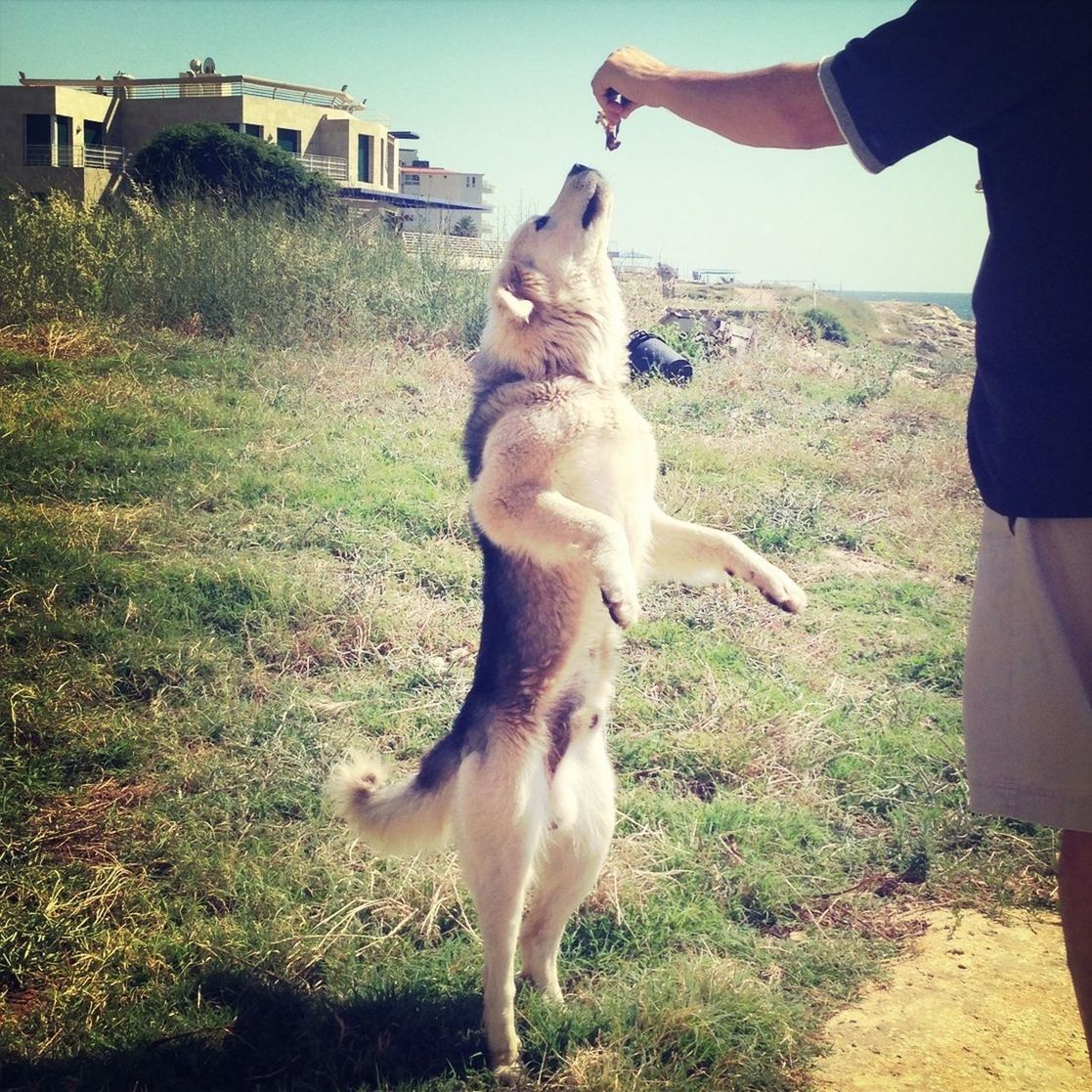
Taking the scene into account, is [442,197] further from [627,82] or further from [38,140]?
[627,82]

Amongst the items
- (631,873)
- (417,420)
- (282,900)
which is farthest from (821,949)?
(417,420)

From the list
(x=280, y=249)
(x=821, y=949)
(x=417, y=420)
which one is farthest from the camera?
(x=280, y=249)

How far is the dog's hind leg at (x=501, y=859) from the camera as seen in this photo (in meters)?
2.24

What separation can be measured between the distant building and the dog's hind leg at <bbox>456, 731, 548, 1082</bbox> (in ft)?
18.7

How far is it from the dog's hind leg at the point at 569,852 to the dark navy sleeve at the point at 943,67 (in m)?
1.60

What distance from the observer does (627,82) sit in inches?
81.5

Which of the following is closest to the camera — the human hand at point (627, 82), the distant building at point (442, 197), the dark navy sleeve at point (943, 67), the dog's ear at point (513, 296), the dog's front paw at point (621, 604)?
the dark navy sleeve at point (943, 67)

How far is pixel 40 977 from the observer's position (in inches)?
102

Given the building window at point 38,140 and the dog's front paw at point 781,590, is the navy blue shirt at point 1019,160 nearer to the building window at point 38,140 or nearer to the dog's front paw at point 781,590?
the dog's front paw at point 781,590

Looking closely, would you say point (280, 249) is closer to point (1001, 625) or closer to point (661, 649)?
point (661, 649)

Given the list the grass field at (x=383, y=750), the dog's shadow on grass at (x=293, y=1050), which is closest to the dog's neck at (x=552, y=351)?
the grass field at (x=383, y=750)

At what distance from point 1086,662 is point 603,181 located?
189 cm

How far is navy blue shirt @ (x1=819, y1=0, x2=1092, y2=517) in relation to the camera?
5.24 feet

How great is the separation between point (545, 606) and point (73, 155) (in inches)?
281
